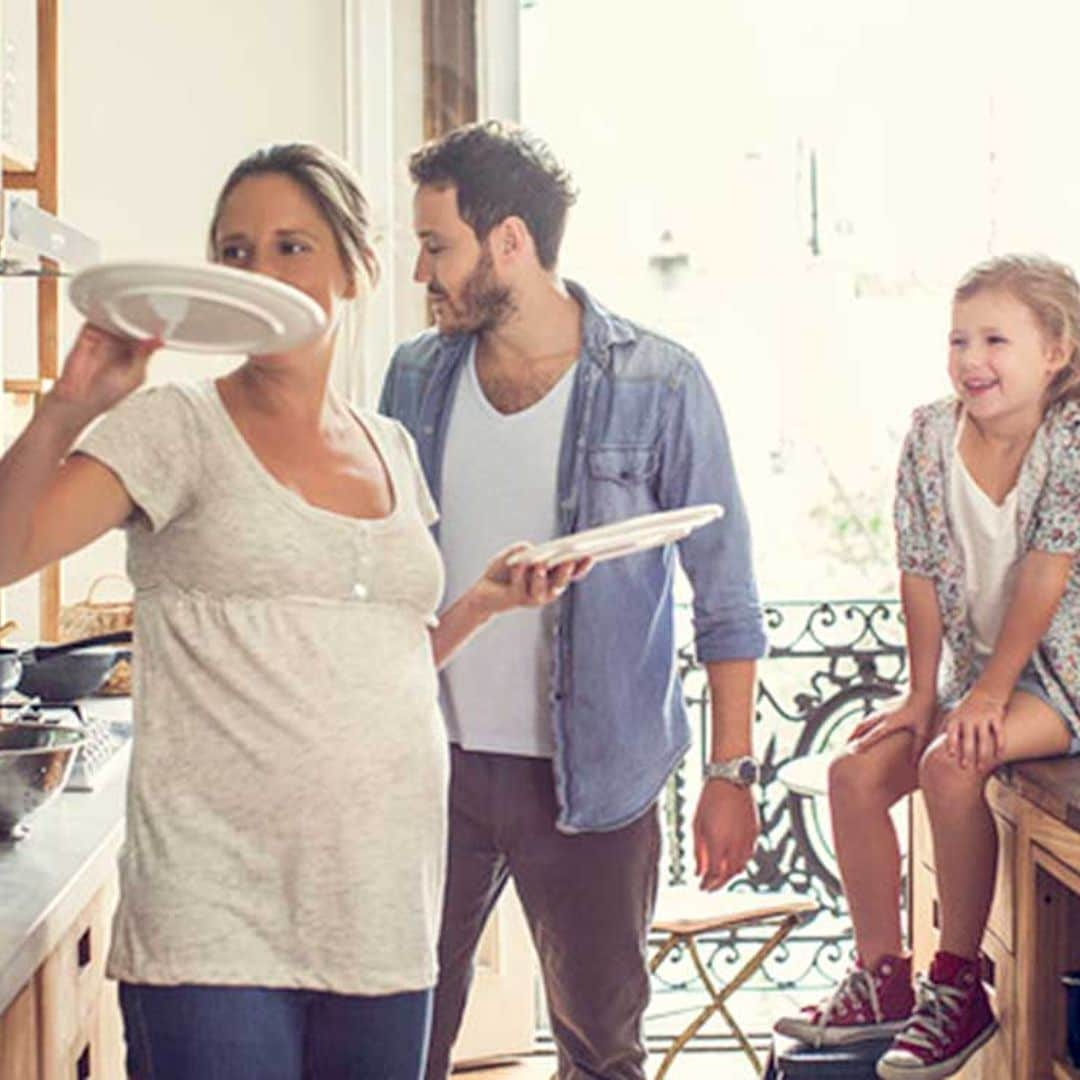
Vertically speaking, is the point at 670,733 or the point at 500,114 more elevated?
the point at 500,114

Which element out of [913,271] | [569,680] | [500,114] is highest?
[500,114]

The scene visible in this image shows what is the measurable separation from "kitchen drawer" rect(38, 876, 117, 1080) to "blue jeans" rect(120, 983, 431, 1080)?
1.28ft

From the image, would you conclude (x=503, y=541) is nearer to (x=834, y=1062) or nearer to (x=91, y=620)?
(x=834, y=1062)

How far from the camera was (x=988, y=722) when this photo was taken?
8.16 feet

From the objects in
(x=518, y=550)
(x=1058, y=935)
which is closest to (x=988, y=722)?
(x=1058, y=935)

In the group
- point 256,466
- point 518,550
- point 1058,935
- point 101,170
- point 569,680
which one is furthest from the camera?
point 101,170

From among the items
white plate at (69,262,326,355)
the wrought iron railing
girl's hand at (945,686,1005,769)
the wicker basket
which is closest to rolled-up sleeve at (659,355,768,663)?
girl's hand at (945,686,1005,769)

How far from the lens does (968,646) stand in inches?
108

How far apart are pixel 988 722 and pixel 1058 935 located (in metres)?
0.30

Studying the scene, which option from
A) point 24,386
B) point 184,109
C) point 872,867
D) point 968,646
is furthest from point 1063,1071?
point 184,109

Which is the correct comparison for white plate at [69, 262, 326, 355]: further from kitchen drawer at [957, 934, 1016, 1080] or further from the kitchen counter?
kitchen drawer at [957, 934, 1016, 1080]

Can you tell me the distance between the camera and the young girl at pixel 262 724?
1406 mm

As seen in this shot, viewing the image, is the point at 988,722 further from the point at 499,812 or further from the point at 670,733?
the point at 499,812

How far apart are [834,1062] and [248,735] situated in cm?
144
